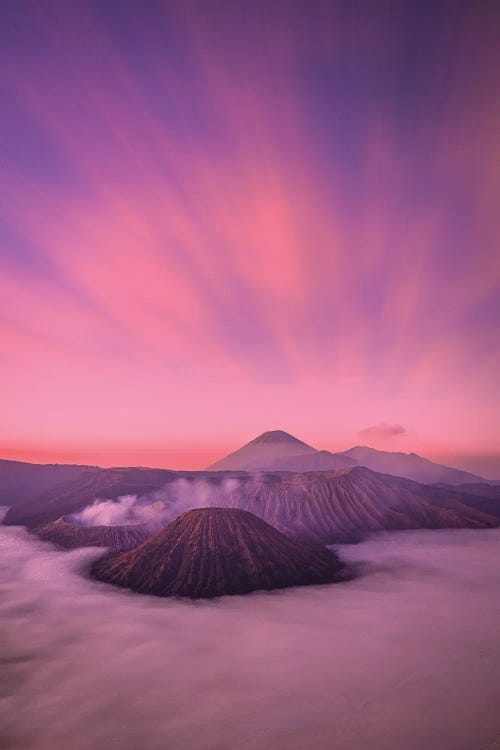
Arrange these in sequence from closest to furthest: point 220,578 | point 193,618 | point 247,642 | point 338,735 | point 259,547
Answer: point 338,735 → point 247,642 → point 193,618 → point 220,578 → point 259,547

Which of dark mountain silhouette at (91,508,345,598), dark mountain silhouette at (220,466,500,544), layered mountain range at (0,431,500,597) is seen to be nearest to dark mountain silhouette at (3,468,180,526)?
layered mountain range at (0,431,500,597)

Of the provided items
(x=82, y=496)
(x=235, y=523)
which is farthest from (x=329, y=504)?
(x=82, y=496)

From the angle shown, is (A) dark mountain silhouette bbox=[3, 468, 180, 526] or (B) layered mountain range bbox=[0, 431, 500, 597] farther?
(A) dark mountain silhouette bbox=[3, 468, 180, 526]

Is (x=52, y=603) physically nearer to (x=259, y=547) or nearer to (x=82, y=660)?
(x=82, y=660)

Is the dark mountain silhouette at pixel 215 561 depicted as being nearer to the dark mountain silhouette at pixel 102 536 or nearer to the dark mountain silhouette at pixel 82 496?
the dark mountain silhouette at pixel 102 536

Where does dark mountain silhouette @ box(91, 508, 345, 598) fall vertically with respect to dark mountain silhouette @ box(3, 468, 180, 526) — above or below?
below

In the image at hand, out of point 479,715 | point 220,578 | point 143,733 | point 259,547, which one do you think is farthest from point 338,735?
point 259,547

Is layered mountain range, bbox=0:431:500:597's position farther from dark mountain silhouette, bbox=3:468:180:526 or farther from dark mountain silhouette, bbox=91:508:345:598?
dark mountain silhouette, bbox=3:468:180:526

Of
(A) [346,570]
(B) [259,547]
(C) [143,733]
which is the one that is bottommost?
(C) [143,733]
